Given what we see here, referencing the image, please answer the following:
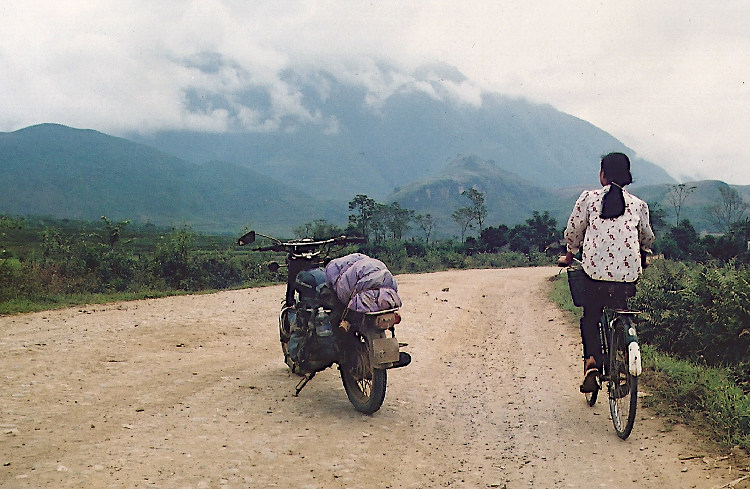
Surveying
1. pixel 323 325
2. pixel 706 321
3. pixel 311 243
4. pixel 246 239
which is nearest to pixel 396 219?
pixel 706 321

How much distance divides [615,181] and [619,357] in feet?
4.64

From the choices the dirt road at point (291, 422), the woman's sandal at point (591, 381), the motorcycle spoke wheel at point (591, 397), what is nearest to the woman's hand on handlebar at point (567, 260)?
the woman's sandal at point (591, 381)

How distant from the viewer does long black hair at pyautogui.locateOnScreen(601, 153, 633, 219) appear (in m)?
4.91

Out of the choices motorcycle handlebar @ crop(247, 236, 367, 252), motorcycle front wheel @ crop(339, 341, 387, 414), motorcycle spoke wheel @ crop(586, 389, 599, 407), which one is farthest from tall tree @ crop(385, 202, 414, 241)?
motorcycle front wheel @ crop(339, 341, 387, 414)

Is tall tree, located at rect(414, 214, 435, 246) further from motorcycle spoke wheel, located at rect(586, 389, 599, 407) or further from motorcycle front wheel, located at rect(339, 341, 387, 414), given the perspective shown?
motorcycle front wheel, located at rect(339, 341, 387, 414)

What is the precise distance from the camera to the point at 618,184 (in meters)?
5.02

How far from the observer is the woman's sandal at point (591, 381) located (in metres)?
5.14

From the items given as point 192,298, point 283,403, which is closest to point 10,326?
point 192,298

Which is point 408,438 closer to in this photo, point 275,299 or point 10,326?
point 10,326

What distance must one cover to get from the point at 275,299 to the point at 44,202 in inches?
6834

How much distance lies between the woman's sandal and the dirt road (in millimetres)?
249

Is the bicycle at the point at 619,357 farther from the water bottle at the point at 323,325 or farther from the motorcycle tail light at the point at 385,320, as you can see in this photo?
the water bottle at the point at 323,325

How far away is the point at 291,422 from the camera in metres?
4.97

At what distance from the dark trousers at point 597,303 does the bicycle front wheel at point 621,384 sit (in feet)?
0.67
